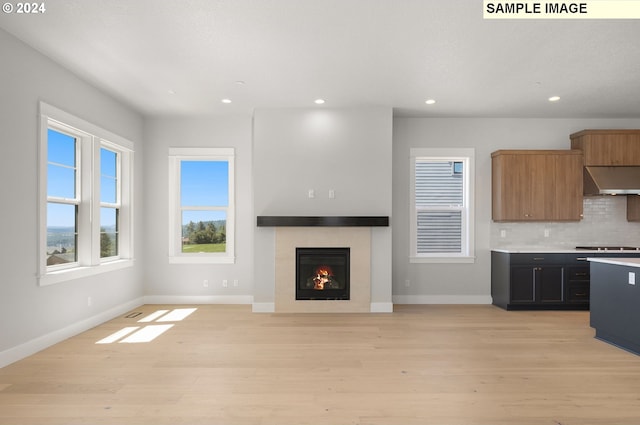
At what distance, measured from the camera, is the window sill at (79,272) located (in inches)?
149

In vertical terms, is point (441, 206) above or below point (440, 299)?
above

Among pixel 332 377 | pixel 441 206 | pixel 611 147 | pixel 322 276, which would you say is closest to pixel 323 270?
pixel 322 276

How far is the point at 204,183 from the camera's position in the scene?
6.11 metres

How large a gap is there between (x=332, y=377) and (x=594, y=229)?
516cm

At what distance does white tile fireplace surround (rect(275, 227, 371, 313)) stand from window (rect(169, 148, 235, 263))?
1.03m

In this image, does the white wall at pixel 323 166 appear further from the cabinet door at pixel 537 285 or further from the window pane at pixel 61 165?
the window pane at pixel 61 165

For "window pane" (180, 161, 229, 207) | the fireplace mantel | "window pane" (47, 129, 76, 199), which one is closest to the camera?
"window pane" (47, 129, 76, 199)

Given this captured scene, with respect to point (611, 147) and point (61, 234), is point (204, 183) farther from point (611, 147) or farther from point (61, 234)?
point (611, 147)

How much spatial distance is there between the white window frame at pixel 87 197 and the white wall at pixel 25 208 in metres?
0.07

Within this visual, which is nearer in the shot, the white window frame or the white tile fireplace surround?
the white window frame

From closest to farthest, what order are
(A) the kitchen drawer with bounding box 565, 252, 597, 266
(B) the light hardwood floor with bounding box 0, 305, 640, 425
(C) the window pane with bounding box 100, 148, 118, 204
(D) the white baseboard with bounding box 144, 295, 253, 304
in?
(B) the light hardwood floor with bounding box 0, 305, 640, 425, (C) the window pane with bounding box 100, 148, 118, 204, (A) the kitchen drawer with bounding box 565, 252, 597, 266, (D) the white baseboard with bounding box 144, 295, 253, 304

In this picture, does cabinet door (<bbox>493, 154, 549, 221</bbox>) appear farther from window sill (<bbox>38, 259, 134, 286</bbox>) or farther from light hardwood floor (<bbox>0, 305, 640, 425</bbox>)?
window sill (<bbox>38, 259, 134, 286</bbox>)

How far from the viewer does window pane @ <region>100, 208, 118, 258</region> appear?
512cm

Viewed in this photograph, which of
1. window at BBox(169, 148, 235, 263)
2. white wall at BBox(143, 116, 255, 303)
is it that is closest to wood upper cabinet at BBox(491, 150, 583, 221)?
white wall at BBox(143, 116, 255, 303)
